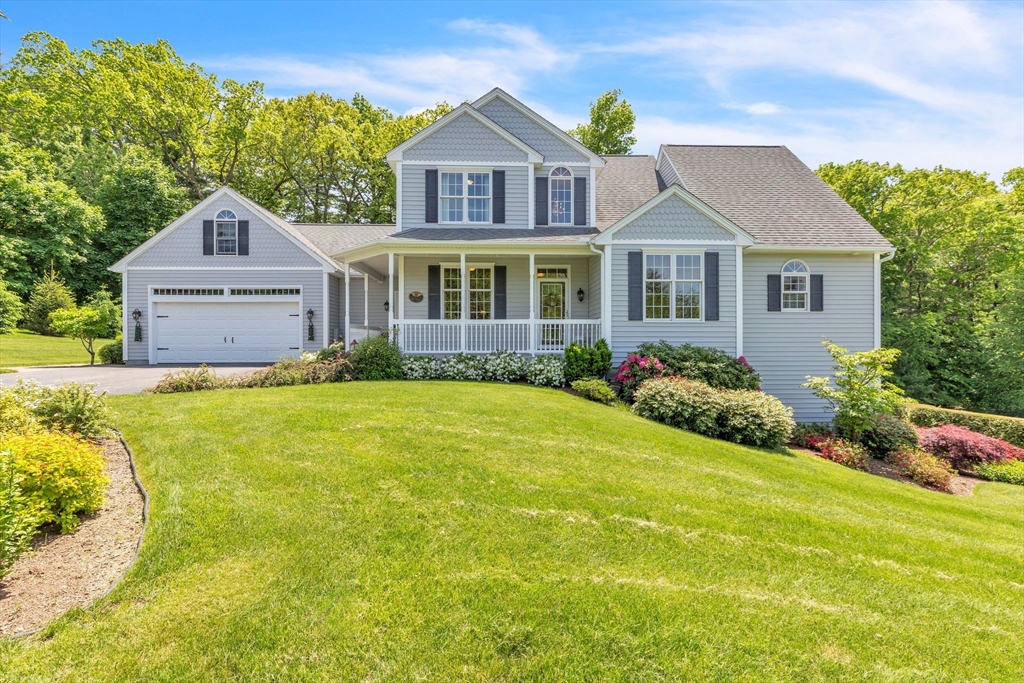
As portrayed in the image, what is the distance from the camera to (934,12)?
8.07 m

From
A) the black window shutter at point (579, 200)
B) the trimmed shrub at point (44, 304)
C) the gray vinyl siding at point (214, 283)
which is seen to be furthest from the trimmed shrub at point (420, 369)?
the trimmed shrub at point (44, 304)

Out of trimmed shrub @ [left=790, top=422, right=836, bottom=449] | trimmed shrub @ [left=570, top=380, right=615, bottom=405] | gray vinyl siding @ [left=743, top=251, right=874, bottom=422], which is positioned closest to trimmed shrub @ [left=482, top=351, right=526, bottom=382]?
A: trimmed shrub @ [left=570, top=380, right=615, bottom=405]

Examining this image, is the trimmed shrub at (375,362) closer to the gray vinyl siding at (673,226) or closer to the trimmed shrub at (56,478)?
the gray vinyl siding at (673,226)

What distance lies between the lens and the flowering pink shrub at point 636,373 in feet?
35.3

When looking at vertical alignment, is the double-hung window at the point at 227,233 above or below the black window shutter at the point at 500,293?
above

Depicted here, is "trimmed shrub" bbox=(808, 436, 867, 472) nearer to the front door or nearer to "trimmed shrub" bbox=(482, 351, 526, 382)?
"trimmed shrub" bbox=(482, 351, 526, 382)

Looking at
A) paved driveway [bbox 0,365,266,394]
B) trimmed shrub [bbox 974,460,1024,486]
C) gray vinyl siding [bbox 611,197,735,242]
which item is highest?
gray vinyl siding [bbox 611,197,735,242]

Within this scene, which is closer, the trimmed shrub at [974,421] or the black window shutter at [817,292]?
the trimmed shrub at [974,421]

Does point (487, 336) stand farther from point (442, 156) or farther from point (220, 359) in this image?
point (220, 359)

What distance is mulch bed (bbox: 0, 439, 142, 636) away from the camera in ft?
9.81

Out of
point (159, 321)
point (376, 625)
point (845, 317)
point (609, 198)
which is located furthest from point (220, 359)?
point (845, 317)

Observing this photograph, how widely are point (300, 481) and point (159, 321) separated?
15.0 meters

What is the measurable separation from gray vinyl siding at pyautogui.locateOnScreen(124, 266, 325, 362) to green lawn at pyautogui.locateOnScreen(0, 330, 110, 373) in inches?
111

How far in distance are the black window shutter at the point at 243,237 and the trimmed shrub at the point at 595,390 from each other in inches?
501
